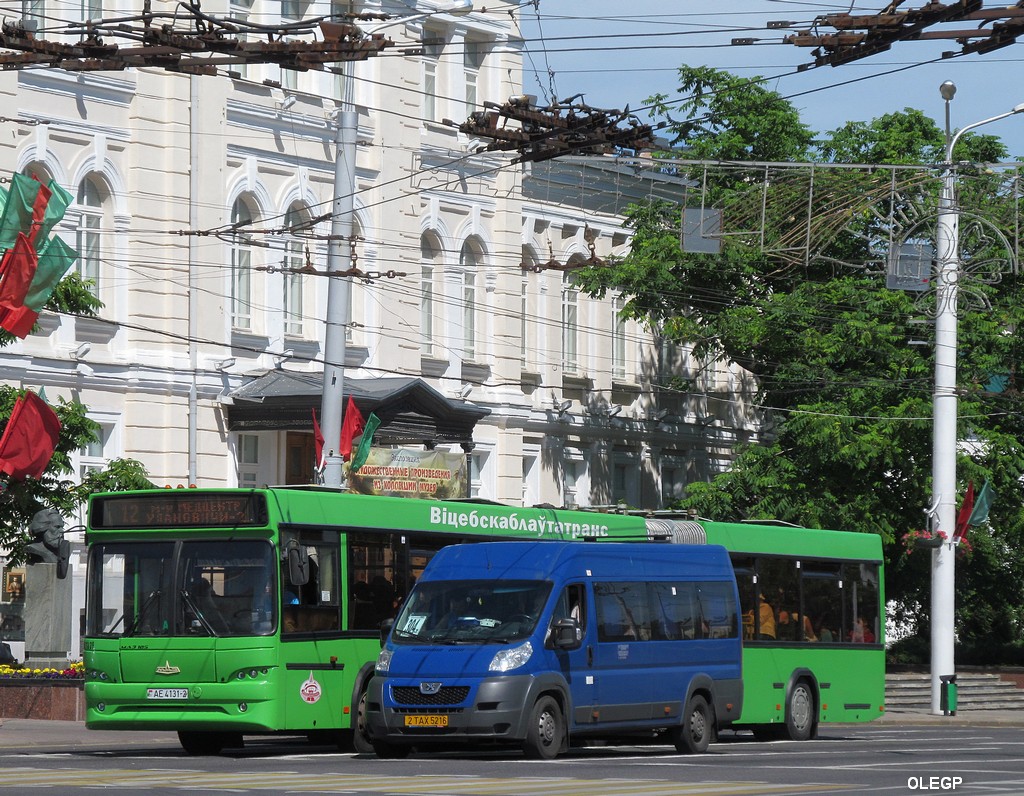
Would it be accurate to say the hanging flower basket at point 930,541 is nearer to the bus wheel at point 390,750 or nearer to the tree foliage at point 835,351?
the tree foliage at point 835,351

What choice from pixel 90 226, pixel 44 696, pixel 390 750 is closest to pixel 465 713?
pixel 390 750

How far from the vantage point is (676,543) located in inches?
985

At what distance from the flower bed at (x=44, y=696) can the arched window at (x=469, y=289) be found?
18731 millimetres

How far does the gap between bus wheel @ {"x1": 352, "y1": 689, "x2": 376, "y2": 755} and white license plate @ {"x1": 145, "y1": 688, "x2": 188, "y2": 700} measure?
193 cm

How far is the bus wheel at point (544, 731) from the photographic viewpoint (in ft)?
69.0

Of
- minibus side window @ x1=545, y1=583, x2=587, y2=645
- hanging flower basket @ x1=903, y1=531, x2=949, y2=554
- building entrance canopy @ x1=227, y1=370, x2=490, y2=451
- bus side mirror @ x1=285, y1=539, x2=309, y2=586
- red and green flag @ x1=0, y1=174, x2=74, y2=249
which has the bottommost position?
minibus side window @ x1=545, y1=583, x2=587, y2=645

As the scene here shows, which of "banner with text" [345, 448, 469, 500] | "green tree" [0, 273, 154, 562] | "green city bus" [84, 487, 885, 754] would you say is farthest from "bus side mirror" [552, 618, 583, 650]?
"banner with text" [345, 448, 469, 500]

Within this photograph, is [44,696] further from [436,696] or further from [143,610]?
[436,696]

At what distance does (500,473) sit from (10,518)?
1799 centimetres

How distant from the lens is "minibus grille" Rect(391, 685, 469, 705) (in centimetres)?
2092

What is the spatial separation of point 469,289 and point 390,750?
2582 centimetres

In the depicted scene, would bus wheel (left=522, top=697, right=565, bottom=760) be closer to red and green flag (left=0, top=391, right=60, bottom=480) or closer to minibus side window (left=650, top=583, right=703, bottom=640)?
minibus side window (left=650, top=583, right=703, bottom=640)

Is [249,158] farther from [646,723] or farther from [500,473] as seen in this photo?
[646,723]

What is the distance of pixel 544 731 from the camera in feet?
70.0
